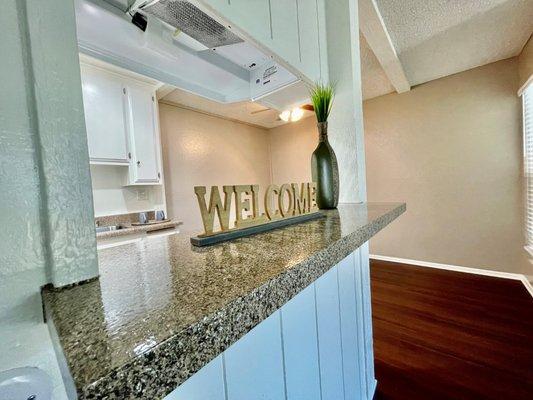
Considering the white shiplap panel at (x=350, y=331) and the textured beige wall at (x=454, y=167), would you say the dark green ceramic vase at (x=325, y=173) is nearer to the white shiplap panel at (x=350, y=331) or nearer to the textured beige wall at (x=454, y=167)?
the white shiplap panel at (x=350, y=331)

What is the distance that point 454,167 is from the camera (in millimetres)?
2764

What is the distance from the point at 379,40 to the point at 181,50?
1.81 m

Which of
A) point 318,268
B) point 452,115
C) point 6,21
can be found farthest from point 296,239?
point 452,115

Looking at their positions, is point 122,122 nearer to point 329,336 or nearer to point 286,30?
point 286,30

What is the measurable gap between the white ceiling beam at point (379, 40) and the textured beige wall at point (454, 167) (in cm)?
59

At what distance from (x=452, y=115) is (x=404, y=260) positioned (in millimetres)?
1883

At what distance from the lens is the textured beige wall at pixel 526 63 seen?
2.03 metres

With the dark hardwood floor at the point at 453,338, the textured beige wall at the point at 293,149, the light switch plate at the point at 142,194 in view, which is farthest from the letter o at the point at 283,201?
the textured beige wall at the point at 293,149

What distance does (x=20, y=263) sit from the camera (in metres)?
0.30

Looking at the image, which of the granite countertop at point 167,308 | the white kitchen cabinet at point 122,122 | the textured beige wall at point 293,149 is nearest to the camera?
the granite countertop at point 167,308

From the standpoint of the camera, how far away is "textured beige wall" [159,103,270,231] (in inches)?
115

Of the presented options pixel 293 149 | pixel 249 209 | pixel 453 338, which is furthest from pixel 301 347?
pixel 293 149

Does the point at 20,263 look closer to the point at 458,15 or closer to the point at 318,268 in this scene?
the point at 318,268

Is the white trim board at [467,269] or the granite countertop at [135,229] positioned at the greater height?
the granite countertop at [135,229]
